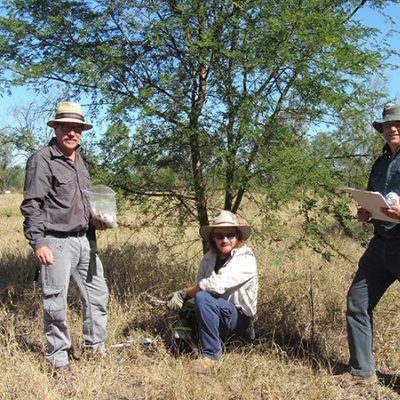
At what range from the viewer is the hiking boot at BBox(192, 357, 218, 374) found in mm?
4000

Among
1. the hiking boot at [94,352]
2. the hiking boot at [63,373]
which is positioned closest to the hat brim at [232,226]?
the hiking boot at [94,352]

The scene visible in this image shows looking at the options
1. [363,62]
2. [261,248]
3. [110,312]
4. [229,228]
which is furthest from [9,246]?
[363,62]

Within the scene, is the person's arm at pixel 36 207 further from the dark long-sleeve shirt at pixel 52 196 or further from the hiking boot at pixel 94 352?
the hiking boot at pixel 94 352

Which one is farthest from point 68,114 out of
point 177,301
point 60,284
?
point 177,301

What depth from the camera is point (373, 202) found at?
353 centimetres

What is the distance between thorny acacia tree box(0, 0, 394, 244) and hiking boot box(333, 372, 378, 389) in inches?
69.0

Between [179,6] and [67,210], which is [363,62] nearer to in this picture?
[179,6]

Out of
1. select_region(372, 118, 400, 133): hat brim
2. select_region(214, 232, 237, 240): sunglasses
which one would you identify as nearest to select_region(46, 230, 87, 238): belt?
select_region(214, 232, 237, 240): sunglasses

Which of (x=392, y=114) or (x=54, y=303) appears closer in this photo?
(x=392, y=114)

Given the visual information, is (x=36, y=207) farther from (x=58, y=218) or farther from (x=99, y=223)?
(x=99, y=223)

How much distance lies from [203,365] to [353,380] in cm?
114

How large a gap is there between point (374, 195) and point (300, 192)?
160cm

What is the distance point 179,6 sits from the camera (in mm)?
4957

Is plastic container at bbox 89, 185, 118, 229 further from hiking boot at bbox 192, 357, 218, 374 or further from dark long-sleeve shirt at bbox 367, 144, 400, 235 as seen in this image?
dark long-sleeve shirt at bbox 367, 144, 400, 235
